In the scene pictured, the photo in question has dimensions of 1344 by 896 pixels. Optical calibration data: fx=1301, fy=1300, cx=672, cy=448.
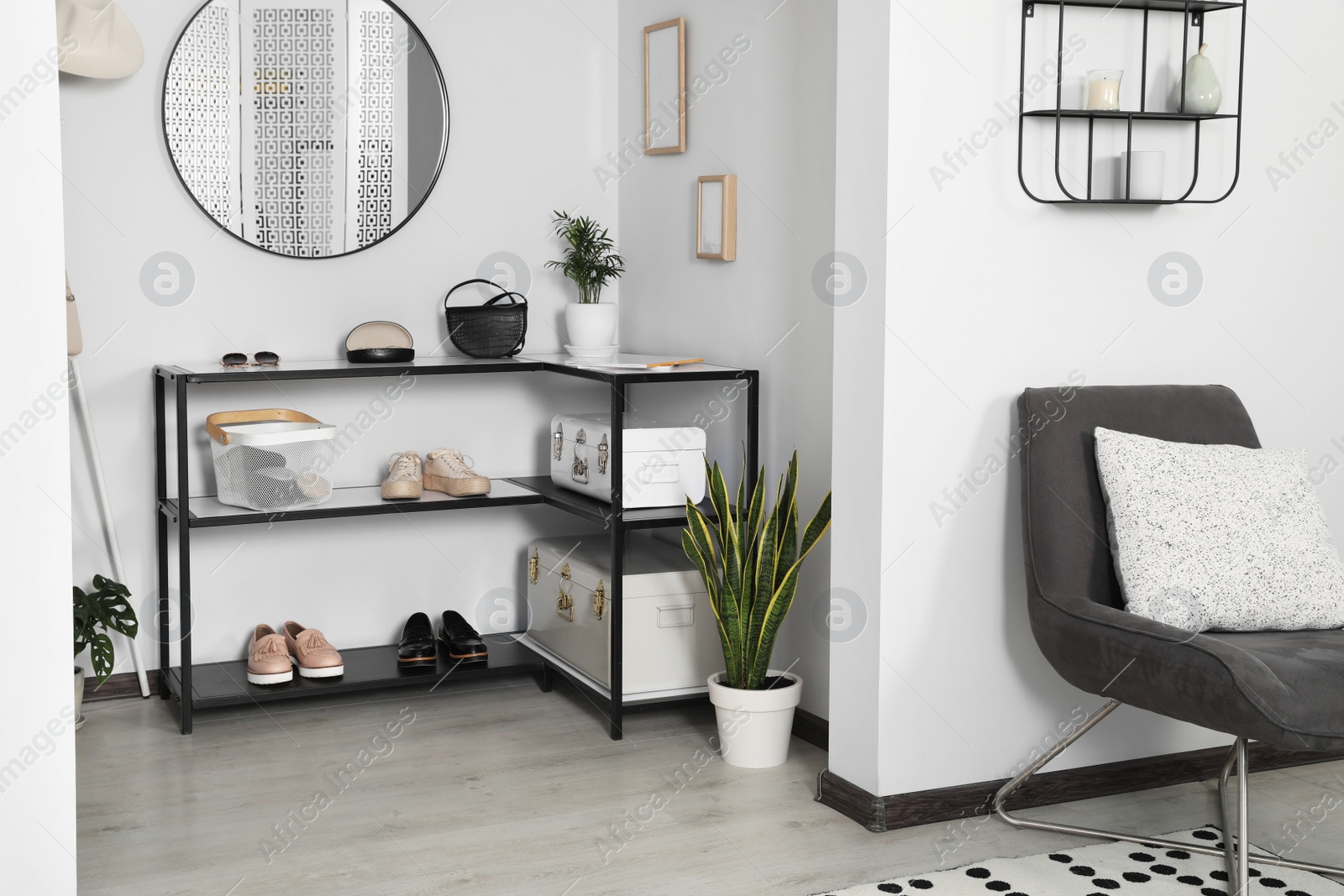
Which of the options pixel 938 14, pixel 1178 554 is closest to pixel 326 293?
pixel 938 14

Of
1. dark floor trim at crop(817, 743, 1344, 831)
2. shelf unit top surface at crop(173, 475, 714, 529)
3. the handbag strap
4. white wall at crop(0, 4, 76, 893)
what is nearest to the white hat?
the handbag strap

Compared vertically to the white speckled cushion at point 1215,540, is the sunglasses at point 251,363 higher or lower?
higher

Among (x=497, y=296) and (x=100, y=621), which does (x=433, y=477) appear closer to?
(x=497, y=296)

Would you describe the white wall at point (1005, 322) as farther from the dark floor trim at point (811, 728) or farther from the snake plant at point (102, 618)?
the snake plant at point (102, 618)

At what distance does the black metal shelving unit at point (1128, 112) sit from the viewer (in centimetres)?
249

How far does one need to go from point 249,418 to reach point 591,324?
0.95 metres

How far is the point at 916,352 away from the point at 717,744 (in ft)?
3.72

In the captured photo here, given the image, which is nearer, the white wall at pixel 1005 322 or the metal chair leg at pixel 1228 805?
the metal chair leg at pixel 1228 805

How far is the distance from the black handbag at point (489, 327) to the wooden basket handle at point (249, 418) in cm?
47

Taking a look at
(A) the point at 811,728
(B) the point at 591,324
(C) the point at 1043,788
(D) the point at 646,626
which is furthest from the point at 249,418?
(C) the point at 1043,788

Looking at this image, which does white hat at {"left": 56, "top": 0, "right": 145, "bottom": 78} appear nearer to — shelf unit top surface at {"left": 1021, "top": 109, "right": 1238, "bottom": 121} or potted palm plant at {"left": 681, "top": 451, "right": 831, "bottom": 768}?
potted palm plant at {"left": 681, "top": 451, "right": 831, "bottom": 768}

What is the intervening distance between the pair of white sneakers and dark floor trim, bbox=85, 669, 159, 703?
82 centimetres

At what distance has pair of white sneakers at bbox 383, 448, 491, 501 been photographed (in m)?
3.40

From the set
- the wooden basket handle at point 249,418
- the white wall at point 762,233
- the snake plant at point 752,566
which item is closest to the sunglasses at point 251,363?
the wooden basket handle at point 249,418
